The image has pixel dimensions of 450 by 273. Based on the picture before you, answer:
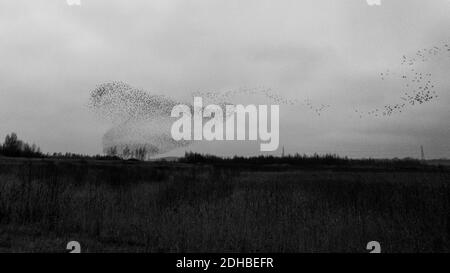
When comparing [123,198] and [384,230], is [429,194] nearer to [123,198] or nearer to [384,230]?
[384,230]

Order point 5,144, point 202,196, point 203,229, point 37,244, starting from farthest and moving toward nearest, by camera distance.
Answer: point 5,144
point 202,196
point 203,229
point 37,244

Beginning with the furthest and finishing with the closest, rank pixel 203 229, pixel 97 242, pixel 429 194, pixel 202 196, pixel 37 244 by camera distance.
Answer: pixel 202 196 → pixel 429 194 → pixel 203 229 → pixel 97 242 → pixel 37 244

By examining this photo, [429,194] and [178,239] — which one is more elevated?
[429,194]

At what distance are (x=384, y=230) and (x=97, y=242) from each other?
22.4 ft

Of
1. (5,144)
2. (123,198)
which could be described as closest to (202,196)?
(123,198)

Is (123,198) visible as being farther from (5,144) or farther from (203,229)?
(5,144)

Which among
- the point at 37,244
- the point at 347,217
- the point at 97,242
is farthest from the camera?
the point at 347,217
